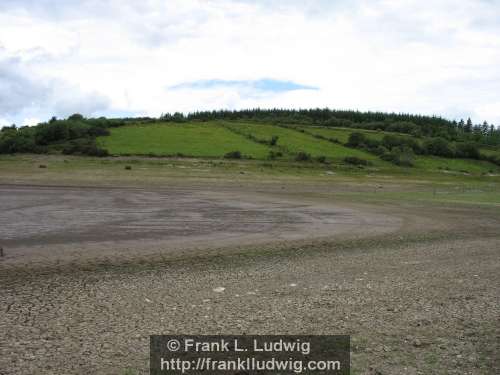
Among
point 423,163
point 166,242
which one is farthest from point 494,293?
point 423,163

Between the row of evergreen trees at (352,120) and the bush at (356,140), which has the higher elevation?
the row of evergreen trees at (352,120)

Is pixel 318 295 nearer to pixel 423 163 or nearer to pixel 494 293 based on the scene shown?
pixel 494 293

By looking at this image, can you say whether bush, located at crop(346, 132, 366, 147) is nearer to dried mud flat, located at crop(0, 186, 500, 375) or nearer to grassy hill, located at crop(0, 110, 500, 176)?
grassy hill, located at crop(0, 110, 500, 176)

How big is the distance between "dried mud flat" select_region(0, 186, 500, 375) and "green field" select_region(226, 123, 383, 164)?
235 ft

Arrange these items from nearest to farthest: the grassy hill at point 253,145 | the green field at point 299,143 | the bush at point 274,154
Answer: the grassy hill at point 253,145 → the bush at point 274,154 → the green field at point 299,143

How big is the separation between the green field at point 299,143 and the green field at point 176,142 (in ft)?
17.0

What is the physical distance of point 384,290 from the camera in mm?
11641

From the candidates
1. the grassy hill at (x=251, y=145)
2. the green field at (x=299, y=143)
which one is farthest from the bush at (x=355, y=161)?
the green field at (x=299, y=143)

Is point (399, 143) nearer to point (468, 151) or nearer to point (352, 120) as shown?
point (468, 151)

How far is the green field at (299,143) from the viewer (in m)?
95.6

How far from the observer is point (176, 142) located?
90.8m

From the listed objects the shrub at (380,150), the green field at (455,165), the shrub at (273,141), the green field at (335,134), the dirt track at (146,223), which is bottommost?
the dirt track at (146,223)

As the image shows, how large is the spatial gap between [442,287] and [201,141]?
84566mm

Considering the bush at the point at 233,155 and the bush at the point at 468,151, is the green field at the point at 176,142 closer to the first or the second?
the bush at the point at 233,155
